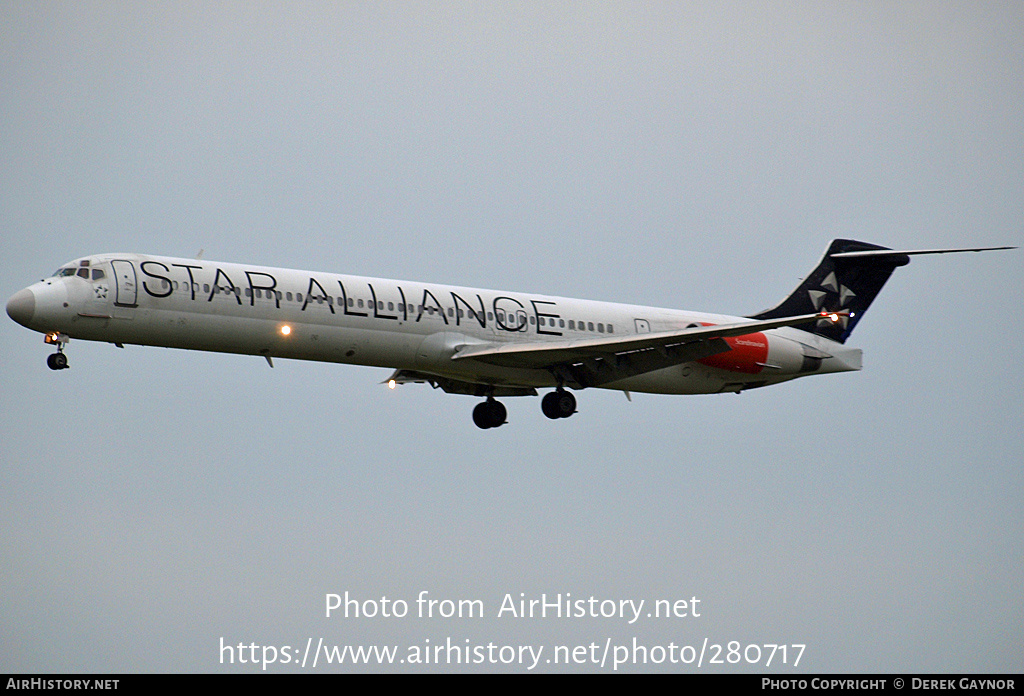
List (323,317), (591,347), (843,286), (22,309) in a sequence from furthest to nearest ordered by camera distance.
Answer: (843,286) → (591,347) → (323,317) → (22,309)

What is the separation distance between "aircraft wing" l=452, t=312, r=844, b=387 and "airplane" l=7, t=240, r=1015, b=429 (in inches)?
1.7

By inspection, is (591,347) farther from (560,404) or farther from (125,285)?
(125,285)

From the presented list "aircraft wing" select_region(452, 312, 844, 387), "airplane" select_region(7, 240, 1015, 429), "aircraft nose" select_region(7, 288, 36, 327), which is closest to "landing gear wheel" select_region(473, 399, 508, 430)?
"airplane" select_region(7, 240, 1015, 429)

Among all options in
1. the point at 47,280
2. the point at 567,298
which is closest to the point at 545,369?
the point at 567,298

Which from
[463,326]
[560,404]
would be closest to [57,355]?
[463,326]

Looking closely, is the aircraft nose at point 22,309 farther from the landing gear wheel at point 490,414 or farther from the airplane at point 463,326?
the landing gear wheel at point 490,414

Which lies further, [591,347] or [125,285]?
[591,347]

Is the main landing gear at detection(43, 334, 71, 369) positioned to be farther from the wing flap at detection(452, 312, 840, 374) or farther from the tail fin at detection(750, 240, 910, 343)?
the tail fin at detection(750, 240, 910, 343)

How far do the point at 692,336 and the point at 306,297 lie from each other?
10694mm

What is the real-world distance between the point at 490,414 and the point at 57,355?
13.8m

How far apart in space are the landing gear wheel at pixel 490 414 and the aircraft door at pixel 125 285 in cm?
1219

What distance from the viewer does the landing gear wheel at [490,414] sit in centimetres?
→ 4556

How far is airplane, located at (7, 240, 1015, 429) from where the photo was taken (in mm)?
37812

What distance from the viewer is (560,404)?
4278 cm
